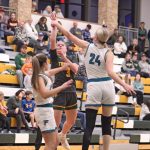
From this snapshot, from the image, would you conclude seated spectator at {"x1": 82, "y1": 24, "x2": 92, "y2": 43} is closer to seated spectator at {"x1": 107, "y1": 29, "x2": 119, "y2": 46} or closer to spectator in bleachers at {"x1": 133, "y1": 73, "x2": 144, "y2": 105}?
seated spectator at {"x1": 107, "y1": 29, "x2": 119, "y2": 46}

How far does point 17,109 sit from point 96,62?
16.4ft


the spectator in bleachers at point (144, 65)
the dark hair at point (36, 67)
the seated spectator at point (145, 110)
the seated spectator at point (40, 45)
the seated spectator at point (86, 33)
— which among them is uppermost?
the seated spectator at point (86, 33)

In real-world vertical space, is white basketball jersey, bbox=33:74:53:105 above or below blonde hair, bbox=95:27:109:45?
below

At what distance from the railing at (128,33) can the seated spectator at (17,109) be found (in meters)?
10.7

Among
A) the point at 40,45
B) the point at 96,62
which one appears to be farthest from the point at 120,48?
the point at 96,62

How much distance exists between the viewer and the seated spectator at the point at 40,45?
617 inches

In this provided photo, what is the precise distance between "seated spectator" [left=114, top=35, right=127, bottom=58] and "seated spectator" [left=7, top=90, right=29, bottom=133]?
340 inches

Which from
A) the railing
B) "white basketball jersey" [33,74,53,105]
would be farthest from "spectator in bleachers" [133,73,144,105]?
"white basketball jersey" [33,74,53,105]

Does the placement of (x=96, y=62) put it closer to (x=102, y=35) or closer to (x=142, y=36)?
(x=102, y=35)

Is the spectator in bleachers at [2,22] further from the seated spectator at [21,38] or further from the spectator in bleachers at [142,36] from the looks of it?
the spectator in bleachers at [142,36]

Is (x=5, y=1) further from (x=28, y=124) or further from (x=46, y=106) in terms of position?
(x=46, y=106)

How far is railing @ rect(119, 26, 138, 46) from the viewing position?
21719 millimetres

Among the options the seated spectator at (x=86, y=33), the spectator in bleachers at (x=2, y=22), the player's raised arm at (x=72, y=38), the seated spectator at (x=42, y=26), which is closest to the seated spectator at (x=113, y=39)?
the seated spectator at (x=86, y=33)

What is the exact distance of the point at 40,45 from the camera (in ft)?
52.2
